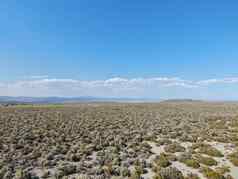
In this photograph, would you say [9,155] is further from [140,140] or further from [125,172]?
[140,140]

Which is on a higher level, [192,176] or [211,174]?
[211,174]

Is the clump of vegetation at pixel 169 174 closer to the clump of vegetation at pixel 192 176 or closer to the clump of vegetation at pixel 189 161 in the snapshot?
the clump of vegetation at pixel 192 176

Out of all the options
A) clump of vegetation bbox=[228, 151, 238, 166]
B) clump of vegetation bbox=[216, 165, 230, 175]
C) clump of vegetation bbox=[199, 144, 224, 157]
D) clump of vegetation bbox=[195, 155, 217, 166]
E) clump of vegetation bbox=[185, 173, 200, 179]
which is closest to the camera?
clump of vegetation bbox=[185, 173, 200, 179]

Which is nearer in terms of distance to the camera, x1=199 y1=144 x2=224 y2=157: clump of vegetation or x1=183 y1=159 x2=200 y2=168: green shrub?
x1=183 y1=159 x2=200 y2=168: green shrub

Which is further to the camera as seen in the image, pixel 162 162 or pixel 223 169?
pixel 162 162

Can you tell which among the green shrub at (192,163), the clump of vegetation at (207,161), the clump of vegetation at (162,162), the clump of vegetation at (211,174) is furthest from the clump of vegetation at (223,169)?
the clump of vegetation at (162,162)

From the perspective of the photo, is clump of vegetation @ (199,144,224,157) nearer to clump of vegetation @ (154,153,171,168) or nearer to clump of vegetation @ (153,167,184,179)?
clump of vegetation @ (154,153,171,168)

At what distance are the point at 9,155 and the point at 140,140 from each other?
8929mm

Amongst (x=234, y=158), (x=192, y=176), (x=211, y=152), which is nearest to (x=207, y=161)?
(x=234, y=158)

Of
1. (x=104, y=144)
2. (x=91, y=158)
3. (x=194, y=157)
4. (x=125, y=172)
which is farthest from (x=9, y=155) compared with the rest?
(x=194, y=157)

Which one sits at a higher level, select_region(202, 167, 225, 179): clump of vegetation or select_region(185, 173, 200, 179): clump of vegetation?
select_region(202, 167, 225, 179): clump of vegetation

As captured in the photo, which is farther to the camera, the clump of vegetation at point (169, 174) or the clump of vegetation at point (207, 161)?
the clump of vegetation at point (207, 161)

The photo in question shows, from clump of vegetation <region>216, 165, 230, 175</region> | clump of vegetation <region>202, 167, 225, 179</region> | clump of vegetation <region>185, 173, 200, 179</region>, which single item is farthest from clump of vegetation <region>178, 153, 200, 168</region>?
clump of vegetation <region>185, 173, 200, 179</region>

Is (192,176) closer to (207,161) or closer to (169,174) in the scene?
(169,174)
